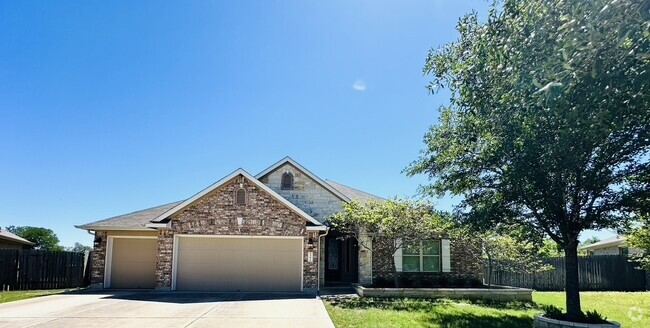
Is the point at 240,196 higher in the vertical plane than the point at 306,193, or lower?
lower

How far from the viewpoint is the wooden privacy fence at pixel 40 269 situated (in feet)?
61.0

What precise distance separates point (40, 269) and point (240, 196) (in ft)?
31.5

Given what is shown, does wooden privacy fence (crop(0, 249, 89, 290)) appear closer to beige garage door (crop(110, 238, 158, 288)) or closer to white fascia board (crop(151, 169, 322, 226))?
beige garage door (crop(110, 238, 158, 288))

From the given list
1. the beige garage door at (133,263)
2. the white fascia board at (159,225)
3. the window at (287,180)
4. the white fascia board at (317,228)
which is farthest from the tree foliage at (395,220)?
the beige garage door at (133,263)

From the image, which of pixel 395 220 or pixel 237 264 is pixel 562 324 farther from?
pixel 237 264

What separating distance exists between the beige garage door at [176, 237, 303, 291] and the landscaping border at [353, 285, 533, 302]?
3084 millimetres

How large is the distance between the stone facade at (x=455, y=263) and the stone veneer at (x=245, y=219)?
283 cm

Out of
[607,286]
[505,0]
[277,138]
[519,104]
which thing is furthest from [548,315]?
[607,286]

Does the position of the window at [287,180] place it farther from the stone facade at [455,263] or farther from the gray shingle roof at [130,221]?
the stone facade at [455,263]

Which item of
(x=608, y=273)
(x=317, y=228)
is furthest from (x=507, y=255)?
(x=608, y=273)

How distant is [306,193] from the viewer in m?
20.5

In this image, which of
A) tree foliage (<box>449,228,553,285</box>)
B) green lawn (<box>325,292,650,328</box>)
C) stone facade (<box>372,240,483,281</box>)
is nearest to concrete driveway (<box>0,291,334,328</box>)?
green lawn (<box>325,292,650,328</box>)

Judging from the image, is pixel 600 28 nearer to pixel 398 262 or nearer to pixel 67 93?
pixel 398 262

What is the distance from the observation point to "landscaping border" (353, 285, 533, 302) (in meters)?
15.2
